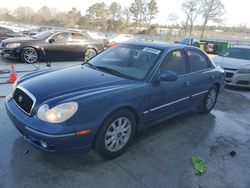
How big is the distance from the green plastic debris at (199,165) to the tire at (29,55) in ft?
26.2

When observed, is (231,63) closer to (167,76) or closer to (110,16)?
(167,76)

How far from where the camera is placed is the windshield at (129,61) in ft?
12.7

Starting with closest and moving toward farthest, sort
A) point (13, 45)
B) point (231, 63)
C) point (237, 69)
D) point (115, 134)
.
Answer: point (115, 134), point (237, 69), point (231, 63), point (13, 45)

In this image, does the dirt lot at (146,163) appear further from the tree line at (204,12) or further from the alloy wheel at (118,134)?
the tree line at (204,12)

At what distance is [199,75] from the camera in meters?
4.82

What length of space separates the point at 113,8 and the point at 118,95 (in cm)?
5932

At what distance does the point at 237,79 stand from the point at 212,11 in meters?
44.3

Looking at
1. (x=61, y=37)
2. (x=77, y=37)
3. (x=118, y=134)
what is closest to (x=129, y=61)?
(x=118, y=134)

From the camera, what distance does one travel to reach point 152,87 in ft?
12.2

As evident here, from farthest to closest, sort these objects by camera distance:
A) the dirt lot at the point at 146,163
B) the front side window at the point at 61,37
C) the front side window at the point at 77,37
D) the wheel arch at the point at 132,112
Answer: the front side window at the point at 77,37
the front side window at the point at 61,37
the wheel arch at the point at 132,112
the dirt lot at the point at 146,163

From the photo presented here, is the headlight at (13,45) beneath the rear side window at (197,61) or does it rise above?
beneath

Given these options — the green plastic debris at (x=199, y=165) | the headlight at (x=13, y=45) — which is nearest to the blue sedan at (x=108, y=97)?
the green plastic debris at (x=199, y=165)

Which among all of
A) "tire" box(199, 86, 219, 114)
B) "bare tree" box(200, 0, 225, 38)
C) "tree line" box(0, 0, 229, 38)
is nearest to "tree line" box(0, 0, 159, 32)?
"tree line" box(0, 0, 229, 38)

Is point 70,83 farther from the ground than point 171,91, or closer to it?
farther from the ground
